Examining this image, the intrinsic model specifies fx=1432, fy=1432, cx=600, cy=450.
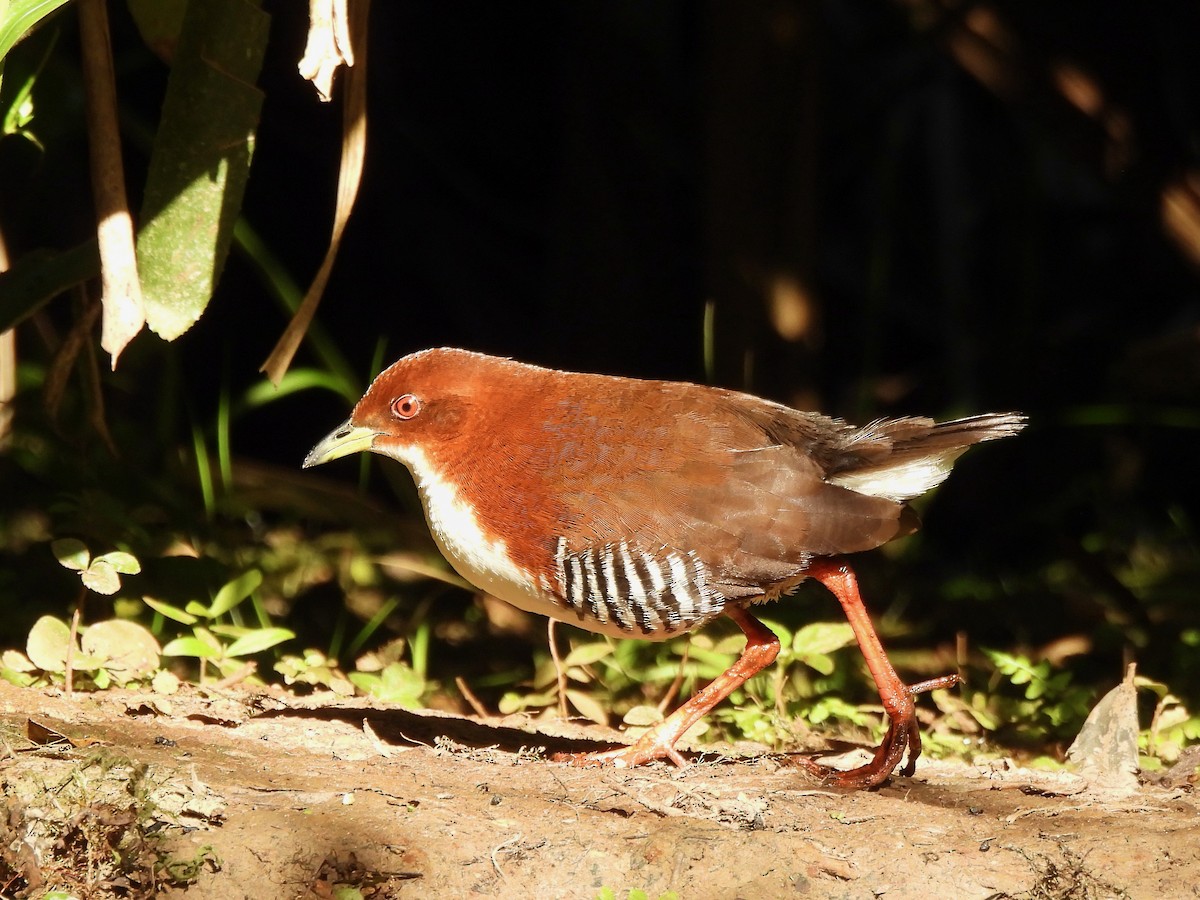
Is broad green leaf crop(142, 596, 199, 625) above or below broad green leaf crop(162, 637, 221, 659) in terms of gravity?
above

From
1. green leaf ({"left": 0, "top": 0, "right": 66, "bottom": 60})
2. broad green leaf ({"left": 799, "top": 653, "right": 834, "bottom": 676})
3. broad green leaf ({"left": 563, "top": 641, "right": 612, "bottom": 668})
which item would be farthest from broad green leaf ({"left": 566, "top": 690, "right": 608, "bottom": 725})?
green leaf ({"left": 0, "top": 0, "right": 66, "bottom": 60})

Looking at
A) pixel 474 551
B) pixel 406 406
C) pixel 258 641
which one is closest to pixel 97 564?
pixel 258 641

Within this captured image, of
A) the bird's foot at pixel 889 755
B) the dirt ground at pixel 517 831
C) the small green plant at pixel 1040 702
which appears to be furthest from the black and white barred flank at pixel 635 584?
the small green plant at pixel 1040 702

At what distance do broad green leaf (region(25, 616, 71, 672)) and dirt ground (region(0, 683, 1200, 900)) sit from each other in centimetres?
38

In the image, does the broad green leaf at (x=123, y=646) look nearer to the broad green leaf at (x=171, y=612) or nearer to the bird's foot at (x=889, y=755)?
the broad green leaf at (x=171, y=612)

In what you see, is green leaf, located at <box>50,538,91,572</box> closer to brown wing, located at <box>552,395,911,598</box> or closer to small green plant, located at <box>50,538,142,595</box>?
small green plant, located at <box>50,538,142,595</box>

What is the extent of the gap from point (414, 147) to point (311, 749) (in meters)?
3.91

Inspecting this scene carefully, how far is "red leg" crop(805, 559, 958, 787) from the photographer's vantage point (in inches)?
135

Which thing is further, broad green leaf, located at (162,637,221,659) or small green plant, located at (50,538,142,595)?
broad green leaf, located at (162,637,221,659)

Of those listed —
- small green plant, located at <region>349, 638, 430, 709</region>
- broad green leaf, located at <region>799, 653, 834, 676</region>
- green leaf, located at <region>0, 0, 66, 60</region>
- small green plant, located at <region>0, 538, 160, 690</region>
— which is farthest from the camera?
small green plant, located at <region>349, 638, 430, 709</region>

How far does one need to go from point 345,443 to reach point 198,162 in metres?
0.83

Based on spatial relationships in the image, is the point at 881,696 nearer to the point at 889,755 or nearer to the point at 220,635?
the point at 889,755

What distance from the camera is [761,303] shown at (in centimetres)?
543

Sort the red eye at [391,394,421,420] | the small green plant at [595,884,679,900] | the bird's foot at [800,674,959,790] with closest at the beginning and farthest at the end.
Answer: the small green plant at [595,884,679,900] < the bird's foot at [800,674,959,790] < the red eye at [391,394,421,420]
